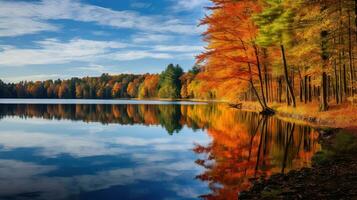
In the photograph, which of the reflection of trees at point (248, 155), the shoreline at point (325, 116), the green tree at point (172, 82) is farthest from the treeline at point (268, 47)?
the green tree at point (172, 82)

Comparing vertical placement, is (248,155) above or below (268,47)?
below

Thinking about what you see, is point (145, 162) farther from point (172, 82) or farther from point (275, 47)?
point (172, 82)

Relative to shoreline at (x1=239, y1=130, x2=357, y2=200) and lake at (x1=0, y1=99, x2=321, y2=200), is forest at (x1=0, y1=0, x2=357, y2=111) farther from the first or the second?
shoreline at (x1=239, y1=130, x2=357, y2=200)

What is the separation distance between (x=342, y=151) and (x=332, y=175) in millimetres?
4637

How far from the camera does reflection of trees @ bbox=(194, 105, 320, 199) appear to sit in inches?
469

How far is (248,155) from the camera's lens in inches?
649

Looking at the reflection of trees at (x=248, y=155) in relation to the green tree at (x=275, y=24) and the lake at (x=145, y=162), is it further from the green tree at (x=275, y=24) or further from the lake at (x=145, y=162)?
the green tree at (x=275, y=24)

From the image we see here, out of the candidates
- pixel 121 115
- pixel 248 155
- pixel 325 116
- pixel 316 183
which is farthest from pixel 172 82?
pixel 316 183

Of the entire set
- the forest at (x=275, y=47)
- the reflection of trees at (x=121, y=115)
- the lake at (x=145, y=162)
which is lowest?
the lake at (x=145, y=162)

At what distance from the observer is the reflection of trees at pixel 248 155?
1191 cm

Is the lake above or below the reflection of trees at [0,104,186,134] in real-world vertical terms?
below

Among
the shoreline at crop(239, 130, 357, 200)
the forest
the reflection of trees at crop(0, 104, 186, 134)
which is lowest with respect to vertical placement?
the shoreline at crop(239, 130, 357, 200)

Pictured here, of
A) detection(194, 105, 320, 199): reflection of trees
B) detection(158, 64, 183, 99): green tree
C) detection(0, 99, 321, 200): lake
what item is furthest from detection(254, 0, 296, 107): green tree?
detection(158, 64, 183, 99): green tree

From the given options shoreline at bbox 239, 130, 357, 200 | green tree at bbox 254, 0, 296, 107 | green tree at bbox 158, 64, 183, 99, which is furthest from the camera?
green tree at bbox 158, 64, 183, 99
